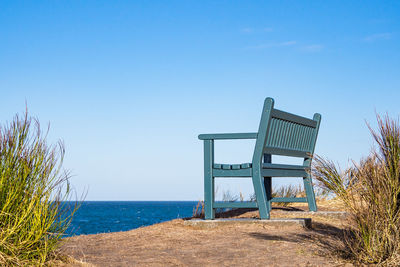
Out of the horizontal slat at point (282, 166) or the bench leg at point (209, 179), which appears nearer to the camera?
the horizontal slat at point (282, 166)

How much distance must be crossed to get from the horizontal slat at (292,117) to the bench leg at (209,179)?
1.01 meters

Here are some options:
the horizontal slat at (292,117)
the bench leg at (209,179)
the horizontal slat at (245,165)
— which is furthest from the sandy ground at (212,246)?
the horizontal slat at (292,117)

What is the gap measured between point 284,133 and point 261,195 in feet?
3.94

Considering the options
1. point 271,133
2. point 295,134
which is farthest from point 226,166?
point 295,134

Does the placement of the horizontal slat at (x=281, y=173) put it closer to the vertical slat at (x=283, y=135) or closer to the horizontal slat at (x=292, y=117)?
the vertical slat at (x=283, y=135)

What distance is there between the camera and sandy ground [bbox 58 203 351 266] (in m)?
4.90

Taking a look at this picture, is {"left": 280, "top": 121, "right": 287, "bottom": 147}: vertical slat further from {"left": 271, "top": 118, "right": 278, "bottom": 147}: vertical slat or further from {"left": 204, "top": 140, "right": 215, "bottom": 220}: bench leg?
{"left": 204, "top": 140, "right": 215, "bottom": 220}: bench leg

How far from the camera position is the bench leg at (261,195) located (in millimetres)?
7000

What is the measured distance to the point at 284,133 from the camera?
7766 mm

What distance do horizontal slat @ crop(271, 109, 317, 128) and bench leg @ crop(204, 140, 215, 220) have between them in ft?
3.32

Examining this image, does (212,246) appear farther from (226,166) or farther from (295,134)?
(295,134)

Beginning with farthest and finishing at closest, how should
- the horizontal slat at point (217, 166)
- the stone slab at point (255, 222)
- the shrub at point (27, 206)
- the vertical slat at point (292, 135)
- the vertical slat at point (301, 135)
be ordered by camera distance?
the vertical slat at point (301, 135) → the vertical slat at point (292, 135) → the horizontal slat at point (217, 166) → the stone slab at point (255, 222) → the shrub at point (27, 206)

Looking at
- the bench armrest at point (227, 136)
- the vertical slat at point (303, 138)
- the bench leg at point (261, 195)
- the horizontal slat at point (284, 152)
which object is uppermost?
the vertical slat at point (303, 138)

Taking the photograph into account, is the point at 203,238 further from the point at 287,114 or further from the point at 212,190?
the point at 287,114
